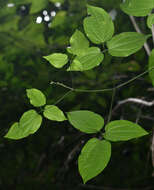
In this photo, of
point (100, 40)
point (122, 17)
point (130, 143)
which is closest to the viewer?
point (100, 40)

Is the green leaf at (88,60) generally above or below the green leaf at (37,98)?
above

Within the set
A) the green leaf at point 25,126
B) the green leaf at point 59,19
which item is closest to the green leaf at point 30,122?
the green leaf at point 25,126

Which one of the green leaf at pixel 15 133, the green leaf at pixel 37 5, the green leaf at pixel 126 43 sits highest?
the green leaf at pixel 126 43

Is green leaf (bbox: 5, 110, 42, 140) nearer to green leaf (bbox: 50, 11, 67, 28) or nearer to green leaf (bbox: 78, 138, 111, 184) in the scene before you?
green leaf (bbox: 78, 138, 111, 184)

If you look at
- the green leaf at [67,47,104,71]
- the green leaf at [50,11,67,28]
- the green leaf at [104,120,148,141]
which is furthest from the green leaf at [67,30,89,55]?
the green leaf at [50,11,67,28]

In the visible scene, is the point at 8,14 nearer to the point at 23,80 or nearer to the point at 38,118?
the point at 23,80

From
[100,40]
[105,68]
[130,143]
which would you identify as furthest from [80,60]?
[130,143]

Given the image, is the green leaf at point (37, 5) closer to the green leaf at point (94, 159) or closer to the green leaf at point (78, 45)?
the green leaf at point (78, 45)
